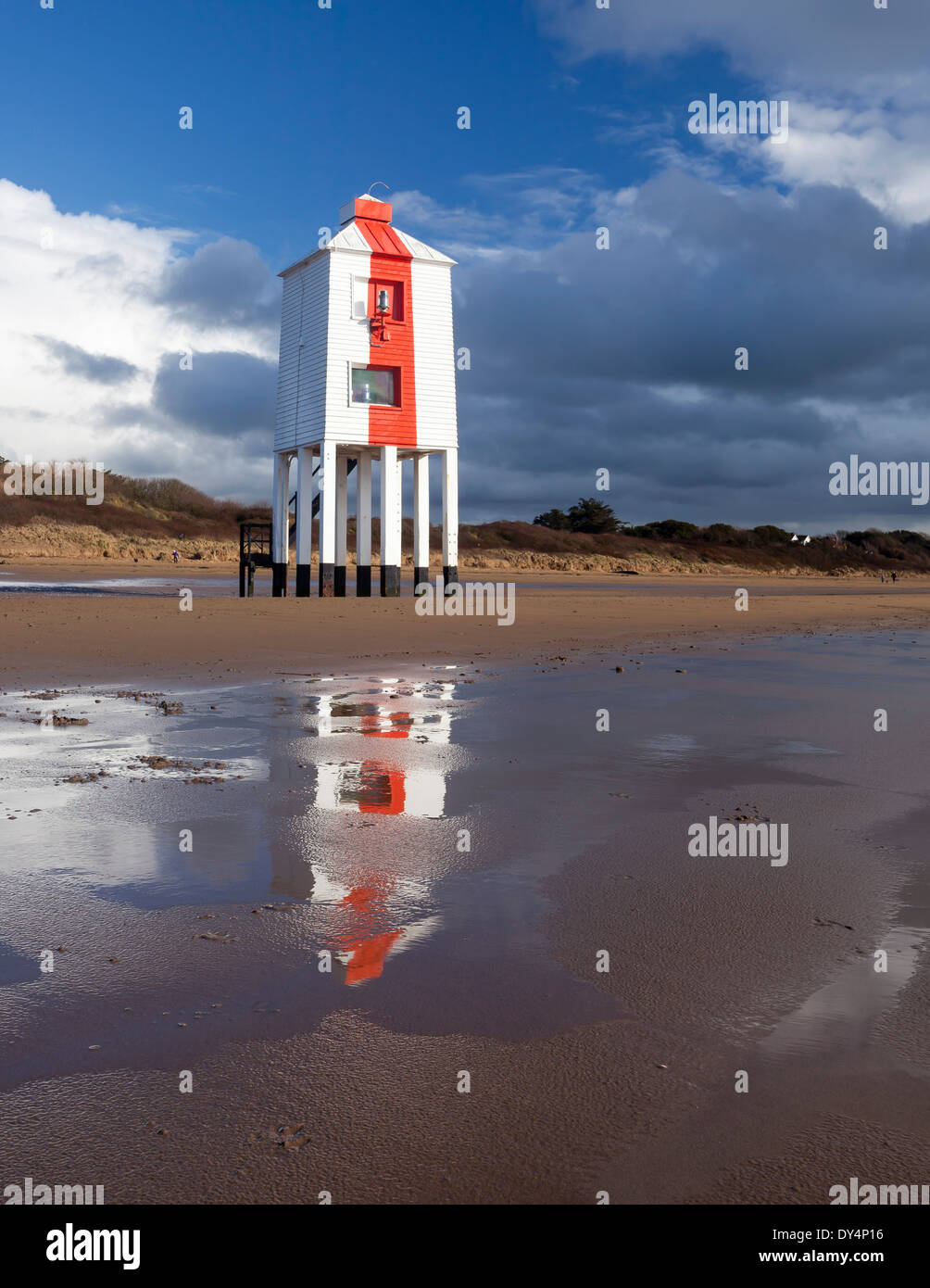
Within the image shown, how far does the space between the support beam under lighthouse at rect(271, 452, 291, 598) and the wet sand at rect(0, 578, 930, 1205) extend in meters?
23.2

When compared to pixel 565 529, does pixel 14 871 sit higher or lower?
lower

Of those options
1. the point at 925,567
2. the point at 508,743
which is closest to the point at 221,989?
the point at 508,743

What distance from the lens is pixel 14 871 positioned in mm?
5133

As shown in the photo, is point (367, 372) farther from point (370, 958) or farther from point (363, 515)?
point (370, 958)

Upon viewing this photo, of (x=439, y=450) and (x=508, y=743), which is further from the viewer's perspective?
(x=439, y=450)

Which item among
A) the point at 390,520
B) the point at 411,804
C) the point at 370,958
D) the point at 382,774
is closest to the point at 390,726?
the point at 382,774

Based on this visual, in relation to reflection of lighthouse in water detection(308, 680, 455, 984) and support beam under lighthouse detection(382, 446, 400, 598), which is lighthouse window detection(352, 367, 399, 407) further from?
reflection of lighthouse in water detection(308, 680, 455, 984)

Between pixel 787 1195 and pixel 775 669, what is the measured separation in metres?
13.2

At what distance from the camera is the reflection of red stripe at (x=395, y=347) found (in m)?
29.3

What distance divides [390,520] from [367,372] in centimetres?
420

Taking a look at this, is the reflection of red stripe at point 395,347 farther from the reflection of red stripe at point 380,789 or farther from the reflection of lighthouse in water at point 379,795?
the reflection of red stripe at point 380,789

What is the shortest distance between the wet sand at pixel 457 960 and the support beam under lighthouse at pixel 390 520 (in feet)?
67.4
